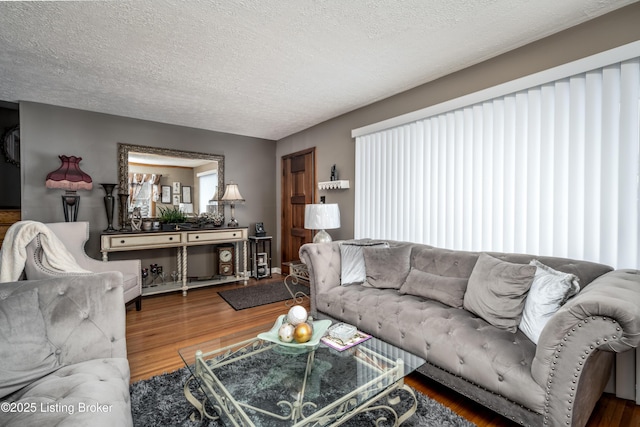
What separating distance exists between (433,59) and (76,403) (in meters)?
3.09

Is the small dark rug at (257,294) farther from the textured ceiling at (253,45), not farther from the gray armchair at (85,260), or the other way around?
the textured ceiling at (253,45)

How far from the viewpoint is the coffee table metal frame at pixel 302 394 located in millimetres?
1262

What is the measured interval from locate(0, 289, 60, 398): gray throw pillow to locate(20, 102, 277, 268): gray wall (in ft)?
9.56

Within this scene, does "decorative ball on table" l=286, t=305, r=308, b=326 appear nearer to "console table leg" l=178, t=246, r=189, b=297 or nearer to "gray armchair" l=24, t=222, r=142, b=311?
"gray armchair" l=24, t=222, r=142, b=311

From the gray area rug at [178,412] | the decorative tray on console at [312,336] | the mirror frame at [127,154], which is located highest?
the mirror frame at [127,154]

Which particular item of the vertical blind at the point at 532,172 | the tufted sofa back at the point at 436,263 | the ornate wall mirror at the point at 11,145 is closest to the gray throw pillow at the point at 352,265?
the tufted sofa back at the point at 436,263

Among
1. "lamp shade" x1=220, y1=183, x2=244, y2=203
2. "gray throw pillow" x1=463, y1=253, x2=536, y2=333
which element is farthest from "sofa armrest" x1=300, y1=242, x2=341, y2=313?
"lamp shade" x1=220, y1=183, x2=244, y2=203

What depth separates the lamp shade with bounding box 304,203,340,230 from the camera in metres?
3.45

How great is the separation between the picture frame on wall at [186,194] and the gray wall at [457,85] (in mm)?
1743

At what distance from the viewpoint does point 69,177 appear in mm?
3475

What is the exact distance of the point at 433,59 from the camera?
251cm

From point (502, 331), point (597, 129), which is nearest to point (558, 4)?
point (597, 129)

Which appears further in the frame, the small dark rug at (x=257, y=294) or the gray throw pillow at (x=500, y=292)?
the small dark rug at (x=257, y=294)

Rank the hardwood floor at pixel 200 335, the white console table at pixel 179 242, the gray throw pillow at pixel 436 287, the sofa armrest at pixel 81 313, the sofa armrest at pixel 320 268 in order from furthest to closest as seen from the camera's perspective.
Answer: the white console table at pixel 179 242, the sofa armrest at pixel 320 268, the gray throw pillow at pixel 436 287, the hardwood floor at pixel 200 335, the sofa armrest at pixel 81 313
